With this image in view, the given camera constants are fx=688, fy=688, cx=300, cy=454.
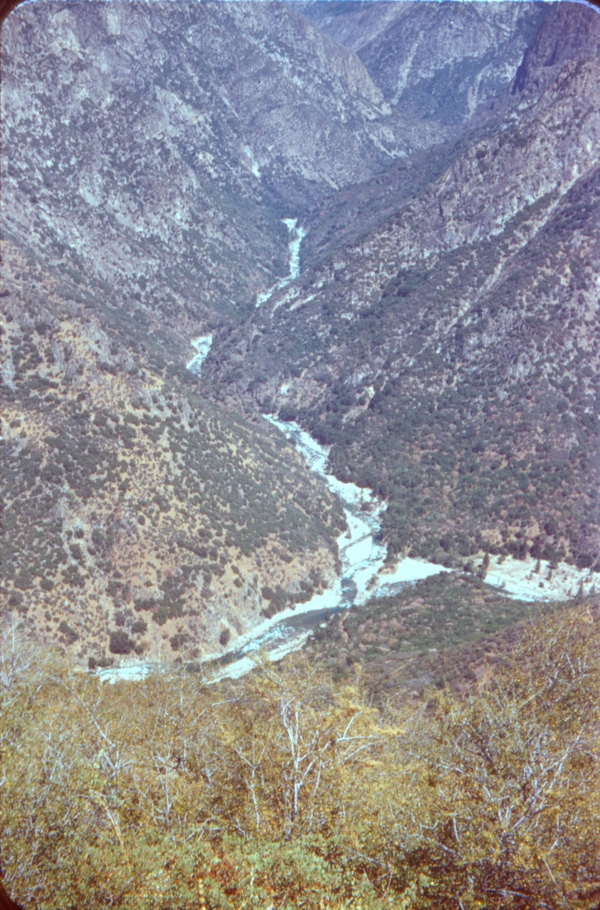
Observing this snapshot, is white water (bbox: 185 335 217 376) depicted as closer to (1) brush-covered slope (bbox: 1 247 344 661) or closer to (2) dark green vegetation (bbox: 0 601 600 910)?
(1) brush-covered slope (bbox: 1 247 344 661)

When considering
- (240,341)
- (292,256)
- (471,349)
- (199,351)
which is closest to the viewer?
(471,349)

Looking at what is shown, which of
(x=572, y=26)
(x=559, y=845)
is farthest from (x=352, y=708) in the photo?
(x=572, y=26)

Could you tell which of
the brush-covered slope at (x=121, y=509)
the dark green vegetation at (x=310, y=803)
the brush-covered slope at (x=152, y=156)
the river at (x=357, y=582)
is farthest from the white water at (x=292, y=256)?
the dark green vegetation at (x=310, y=803)

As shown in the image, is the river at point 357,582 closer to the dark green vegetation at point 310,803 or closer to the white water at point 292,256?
the dark green vegetation at point 310,803

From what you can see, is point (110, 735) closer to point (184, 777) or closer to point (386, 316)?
point (184, 777)

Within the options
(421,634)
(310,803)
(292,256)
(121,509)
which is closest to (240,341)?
(292,256)

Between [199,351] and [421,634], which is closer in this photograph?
[421,634]

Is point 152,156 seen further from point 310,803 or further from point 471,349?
point 310,803
